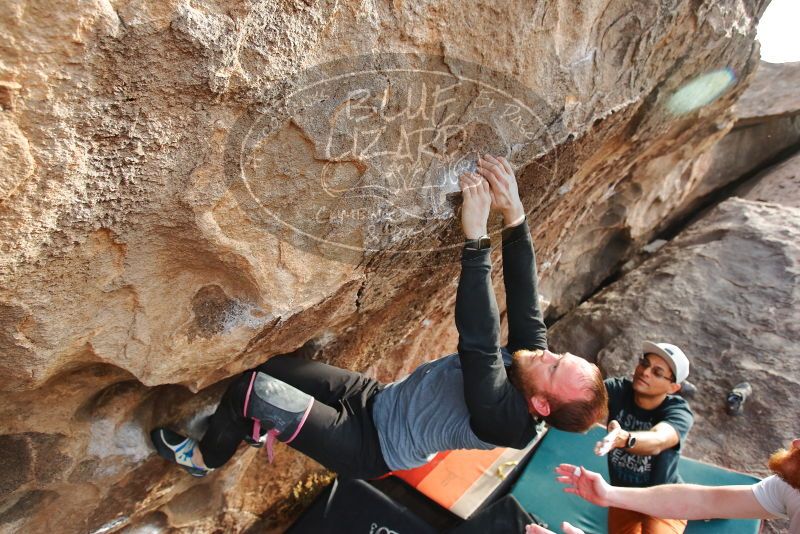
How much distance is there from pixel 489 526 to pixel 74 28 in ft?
7.53

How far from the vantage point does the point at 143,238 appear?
49.6 inches

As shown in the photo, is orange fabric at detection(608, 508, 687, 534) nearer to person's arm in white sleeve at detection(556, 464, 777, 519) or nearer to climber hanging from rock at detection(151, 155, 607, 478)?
person's arm in white sleeve at detection(556, 464, 777, 519)

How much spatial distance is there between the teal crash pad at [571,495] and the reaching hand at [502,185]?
1600 millimetres

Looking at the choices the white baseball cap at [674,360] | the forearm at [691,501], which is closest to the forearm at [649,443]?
the forearm at [691,501]

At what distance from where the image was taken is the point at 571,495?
256cm

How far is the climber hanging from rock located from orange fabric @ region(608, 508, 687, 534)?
0.88m

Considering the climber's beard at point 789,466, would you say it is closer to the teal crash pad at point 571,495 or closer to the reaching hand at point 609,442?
the reaching hand at point 609,442

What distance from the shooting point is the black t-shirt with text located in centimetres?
205

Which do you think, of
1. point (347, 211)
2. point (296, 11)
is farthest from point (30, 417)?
point (296, 11)

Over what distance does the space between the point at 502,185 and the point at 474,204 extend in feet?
0.46

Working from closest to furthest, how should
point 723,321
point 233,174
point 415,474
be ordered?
point 233,174 → point 415,474 → point 723,321

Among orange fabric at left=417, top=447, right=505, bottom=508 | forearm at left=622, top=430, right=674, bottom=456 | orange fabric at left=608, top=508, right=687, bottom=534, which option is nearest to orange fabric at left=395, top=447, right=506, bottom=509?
orange fabric at left=417, top=447, right=505, bottom=508

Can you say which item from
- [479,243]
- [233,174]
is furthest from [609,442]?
[233,174]

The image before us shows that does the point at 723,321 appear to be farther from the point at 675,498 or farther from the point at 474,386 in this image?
the point at 474,386
